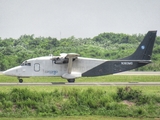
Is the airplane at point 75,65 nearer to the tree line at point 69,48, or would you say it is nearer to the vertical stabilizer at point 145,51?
the vertical stabilizer at point 145,51

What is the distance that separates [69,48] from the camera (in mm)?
86188

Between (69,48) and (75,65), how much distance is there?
118ft

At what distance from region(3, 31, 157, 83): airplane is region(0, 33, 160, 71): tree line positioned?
21.1 meters

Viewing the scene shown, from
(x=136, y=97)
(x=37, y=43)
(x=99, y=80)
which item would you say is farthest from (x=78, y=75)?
(x=37, y=43)

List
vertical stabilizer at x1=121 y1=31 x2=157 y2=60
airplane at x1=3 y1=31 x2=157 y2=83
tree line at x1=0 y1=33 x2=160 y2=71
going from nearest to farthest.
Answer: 1. airplane at x1=3 y1=31 x2=157 y2=83
2. vertical stabilizer at x1=121 y1=31 x2=157 y2=60
3. tree line at x1=0 y1=33 x2=160 y2=71

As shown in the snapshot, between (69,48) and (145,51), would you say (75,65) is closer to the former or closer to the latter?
(145,51)

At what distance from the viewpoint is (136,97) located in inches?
1309

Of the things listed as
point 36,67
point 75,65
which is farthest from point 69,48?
point 36,67

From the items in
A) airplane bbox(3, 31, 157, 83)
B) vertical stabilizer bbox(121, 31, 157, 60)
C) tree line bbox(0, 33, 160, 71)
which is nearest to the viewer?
airplane bbox(3, 31, 157, 83)

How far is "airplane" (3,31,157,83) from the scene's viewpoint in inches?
1939

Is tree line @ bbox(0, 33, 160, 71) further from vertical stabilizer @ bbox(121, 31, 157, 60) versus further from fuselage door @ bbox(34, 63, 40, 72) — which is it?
fuselage door @ bbox(34, 63, 40, 72)

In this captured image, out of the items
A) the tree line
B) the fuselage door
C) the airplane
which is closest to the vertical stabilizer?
the airplane

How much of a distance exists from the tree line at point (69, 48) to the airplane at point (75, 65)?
21.1m

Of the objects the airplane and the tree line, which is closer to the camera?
the airplane
